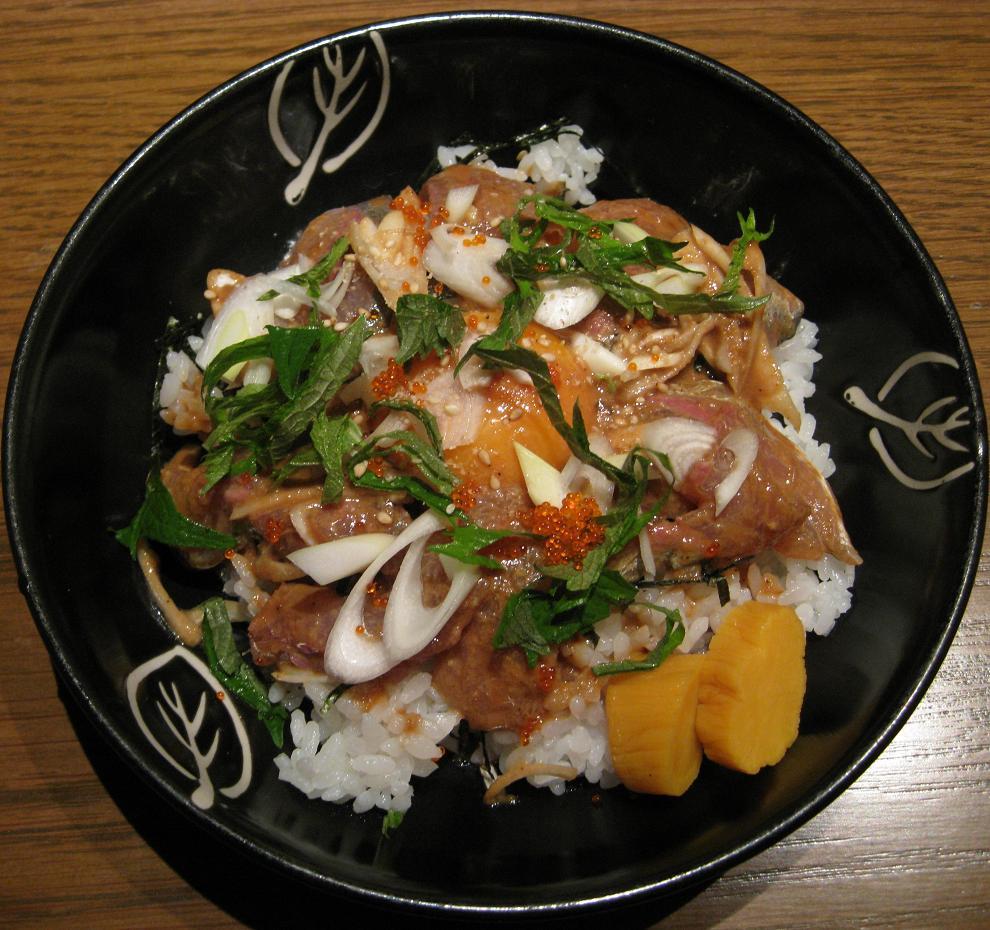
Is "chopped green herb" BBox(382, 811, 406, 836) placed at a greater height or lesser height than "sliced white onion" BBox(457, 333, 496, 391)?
lesser

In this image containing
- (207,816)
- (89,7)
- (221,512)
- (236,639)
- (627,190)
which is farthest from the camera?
(89,7)

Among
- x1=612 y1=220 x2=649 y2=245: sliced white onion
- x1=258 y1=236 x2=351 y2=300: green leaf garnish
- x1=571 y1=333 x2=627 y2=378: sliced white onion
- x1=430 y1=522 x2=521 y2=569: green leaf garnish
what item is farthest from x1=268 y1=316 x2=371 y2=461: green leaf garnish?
x1=612 y1=220 x2=649 y2=245: sliced white onion

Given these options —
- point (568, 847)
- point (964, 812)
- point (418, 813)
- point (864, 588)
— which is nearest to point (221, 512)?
point (418, 813)

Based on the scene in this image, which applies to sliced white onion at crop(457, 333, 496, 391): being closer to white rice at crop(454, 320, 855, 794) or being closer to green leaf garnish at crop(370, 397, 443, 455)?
green leaf garnish at crop(370, 397, 443, 455)

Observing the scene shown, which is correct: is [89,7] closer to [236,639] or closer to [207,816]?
[236,639]

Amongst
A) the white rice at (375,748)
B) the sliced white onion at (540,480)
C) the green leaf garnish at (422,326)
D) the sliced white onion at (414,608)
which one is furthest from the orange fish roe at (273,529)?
the sliced white onion at (540,480)

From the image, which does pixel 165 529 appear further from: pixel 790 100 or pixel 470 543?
pixel 790 100
